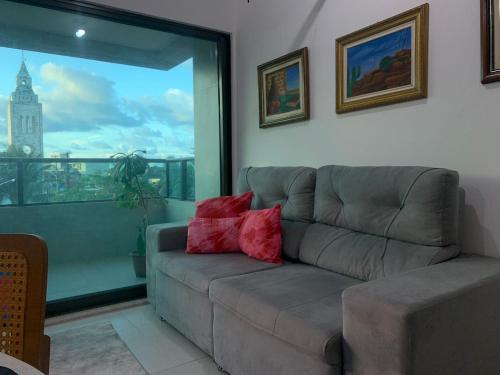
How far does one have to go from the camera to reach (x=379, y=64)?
7.25 ft

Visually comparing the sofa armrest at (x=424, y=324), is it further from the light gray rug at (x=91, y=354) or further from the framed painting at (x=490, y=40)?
the light gray rug at (x=91, y=354)

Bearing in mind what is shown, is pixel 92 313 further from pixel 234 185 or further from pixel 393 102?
pixel 393 102

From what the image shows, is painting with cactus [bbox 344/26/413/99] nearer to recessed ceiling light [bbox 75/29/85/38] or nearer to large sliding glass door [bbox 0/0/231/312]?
large sliding glass door [bbox 0/0/231/312]

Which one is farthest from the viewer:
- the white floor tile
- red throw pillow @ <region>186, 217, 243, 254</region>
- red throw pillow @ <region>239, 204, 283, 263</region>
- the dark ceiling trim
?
the dark ceiling trim

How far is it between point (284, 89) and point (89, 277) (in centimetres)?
203

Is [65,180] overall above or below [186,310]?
above

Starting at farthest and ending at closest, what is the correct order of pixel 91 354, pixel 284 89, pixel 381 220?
pixel 284 89
pixel 91 354
pixel 381 220

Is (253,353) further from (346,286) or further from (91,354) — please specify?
(91,354)

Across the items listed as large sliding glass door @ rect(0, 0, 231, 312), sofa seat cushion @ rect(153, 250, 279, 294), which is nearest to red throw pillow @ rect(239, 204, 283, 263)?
sofa seat cushion @ rect(153, 250, 279, 294)

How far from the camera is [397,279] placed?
1382mm

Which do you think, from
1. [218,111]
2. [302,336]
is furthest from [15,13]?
[302,336]

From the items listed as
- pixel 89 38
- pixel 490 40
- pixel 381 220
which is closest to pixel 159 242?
pixel 381 220

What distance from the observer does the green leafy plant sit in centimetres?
298

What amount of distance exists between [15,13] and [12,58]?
304 mm
